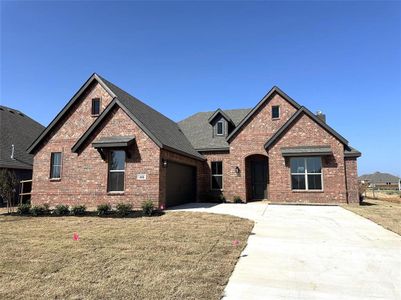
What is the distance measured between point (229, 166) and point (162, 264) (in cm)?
1465

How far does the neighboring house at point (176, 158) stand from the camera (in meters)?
14.8

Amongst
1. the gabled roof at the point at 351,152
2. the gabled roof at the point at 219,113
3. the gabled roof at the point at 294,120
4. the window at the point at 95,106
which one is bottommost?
the gabled roof at the point at 351,152

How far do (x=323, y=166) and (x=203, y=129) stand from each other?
386 inches

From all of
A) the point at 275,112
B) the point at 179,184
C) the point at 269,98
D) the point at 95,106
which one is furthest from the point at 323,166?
the point at 95,106

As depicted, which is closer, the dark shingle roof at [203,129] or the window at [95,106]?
the window at [95,106]

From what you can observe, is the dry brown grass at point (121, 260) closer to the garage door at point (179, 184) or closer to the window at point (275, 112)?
the garage door at point (179, 184)

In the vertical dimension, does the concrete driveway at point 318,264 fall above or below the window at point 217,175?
below

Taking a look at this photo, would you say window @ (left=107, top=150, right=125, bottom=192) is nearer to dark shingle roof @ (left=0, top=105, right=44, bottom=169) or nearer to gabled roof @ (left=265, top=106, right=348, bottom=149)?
gabled roof @ (left=265, top=106, right=348, bottom=149)

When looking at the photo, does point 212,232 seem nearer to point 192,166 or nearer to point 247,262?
point 247,262

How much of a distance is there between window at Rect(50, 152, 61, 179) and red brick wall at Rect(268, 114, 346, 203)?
12.6 m

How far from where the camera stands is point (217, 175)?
20500 mm

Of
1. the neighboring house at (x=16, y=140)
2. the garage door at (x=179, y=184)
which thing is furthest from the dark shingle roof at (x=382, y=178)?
the neighboring house at (x=16, y=140)

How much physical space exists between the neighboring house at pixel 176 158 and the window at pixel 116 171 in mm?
52

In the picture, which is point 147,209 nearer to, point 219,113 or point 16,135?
point 219,113
